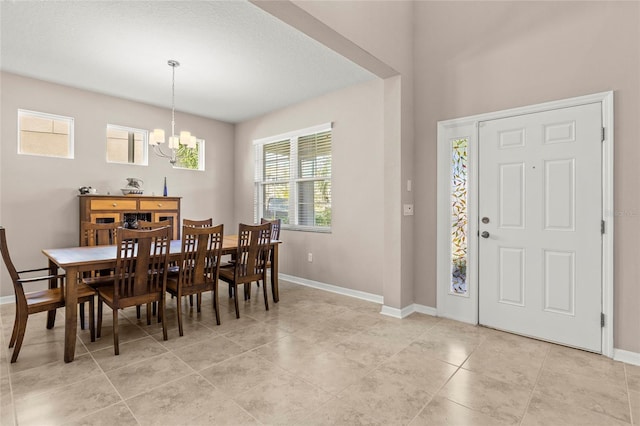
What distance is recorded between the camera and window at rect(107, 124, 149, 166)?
480cm

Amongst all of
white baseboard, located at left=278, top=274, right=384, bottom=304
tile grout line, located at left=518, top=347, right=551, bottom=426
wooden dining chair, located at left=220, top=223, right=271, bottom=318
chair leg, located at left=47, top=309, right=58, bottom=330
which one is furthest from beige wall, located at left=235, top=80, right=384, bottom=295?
chair leg, located at left=47, top=309, right=58, bottom=330

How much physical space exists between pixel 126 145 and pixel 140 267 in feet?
10.2

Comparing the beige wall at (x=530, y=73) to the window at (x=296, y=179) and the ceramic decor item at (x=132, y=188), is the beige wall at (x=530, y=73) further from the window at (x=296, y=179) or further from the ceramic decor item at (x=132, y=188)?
the ceramic decor item at (x=132, y=188)

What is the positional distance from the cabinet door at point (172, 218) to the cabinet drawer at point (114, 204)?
12.5 inches

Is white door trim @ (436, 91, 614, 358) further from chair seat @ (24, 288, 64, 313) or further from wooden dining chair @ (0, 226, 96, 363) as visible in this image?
chair seat @ (24, 288, 64, 313)

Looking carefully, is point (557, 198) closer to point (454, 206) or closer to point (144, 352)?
point (454, 206)

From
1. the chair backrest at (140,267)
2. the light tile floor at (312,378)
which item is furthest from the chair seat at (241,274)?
the chair backrest at (140,267)

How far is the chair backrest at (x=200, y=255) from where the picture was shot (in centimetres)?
298

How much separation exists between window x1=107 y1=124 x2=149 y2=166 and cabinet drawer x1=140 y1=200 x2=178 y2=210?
816 mm

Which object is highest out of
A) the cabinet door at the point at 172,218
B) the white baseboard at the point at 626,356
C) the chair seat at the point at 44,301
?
the cabinet door at the point at 172,218

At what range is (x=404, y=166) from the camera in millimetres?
3461

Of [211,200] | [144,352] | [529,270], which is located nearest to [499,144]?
[529,270]

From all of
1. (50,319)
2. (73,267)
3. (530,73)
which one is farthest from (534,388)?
(50,319)

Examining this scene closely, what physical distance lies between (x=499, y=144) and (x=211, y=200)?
15.4 feet
